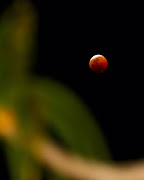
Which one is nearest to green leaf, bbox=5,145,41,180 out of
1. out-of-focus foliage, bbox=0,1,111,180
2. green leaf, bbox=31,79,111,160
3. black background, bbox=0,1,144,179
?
out-of-focus foliage, bbox=0,1,111,180

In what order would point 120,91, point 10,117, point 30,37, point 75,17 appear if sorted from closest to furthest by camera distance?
point 10,117
point 30,37
point 75,17
point 120,91

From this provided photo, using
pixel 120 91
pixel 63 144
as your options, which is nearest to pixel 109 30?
pixel 120 91

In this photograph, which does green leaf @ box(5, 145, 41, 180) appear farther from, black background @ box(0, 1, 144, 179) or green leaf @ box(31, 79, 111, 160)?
black background @ box(0, 1, 144, 179)

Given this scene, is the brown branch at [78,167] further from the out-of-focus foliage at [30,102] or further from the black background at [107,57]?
the black background at [107,57]

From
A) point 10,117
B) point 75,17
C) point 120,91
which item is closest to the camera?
point 10,117

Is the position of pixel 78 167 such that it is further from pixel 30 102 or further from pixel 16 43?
pixel 16 43

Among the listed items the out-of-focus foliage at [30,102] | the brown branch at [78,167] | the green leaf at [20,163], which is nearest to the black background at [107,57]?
the out-of-focus foliage at [30,102]

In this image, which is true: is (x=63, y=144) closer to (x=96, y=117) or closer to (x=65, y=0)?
(x=96, y=117)
